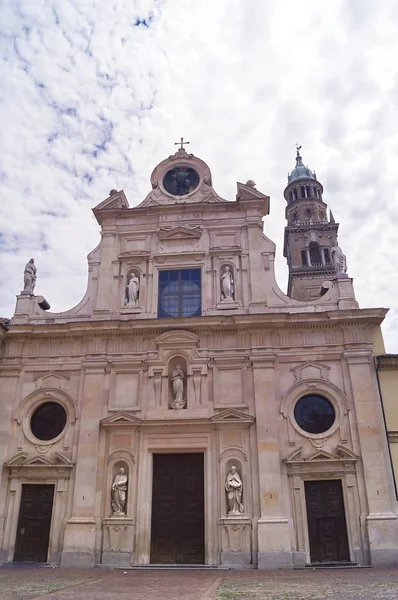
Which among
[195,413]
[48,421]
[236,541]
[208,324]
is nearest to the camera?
[236,541]

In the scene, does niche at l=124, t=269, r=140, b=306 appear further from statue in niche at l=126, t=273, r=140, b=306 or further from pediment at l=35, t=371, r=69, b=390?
pediment at l=35, t=371, r=69, b=390

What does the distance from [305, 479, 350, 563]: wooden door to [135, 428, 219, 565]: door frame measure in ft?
10.5

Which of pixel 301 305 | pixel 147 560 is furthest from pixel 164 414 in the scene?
pixel 301 305

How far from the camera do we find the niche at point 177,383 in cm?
1847

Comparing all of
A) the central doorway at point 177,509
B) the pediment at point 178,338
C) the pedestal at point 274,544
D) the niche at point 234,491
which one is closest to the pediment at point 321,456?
the pedestal at point 274,544

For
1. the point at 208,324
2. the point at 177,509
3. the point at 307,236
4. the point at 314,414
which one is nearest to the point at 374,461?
the point at 314,414

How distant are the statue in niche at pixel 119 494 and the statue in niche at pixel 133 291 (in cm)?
684

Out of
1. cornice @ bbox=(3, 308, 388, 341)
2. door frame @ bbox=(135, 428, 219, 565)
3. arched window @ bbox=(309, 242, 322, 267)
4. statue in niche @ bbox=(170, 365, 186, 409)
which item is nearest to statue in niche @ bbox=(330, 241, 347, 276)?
cornice @ bbox=(3, 308, 388, 341)

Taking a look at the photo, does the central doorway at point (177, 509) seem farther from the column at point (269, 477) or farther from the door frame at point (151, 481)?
the column at point (269, 477)

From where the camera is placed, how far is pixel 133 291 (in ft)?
67.8

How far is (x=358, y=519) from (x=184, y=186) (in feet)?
50.5

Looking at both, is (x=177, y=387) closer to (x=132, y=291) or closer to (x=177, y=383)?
(x=177, y=383)

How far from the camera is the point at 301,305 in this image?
778 inches

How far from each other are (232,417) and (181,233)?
826cm
